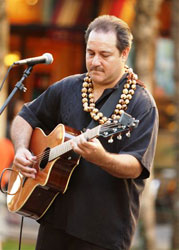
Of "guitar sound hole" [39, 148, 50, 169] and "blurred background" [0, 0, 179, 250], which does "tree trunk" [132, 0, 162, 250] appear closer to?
"blurred background" [0, 0, 179, 250]

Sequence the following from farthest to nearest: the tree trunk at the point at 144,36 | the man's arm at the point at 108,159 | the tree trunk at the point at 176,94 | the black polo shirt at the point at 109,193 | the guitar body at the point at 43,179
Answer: the tree trunk at the point at 176,94
the tree trunk at the point at 144,36
the guitar body at the point at 43,179
the black polo shirt at the point at 109,193
the man's arm at the point at 108,159

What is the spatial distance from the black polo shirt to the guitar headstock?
18 cm

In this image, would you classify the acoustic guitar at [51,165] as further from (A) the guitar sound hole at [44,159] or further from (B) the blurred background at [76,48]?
(B) the blurred background at [76,48]

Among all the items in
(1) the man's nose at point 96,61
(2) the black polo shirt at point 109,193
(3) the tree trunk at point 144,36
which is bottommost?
(2) the black polo shirt at point 109,193

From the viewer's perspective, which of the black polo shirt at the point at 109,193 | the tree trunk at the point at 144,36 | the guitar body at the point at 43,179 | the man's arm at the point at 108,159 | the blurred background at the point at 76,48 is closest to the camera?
the man's arm at the point at 108,159

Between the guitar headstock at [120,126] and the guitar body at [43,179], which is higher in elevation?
the guitar headstock at [120,126]

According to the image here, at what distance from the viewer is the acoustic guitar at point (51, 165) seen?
3.54 metres

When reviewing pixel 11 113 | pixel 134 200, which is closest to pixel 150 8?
pixel 11 113

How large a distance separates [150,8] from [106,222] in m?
4.34

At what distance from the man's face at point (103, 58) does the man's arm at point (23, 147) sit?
65 centimetres

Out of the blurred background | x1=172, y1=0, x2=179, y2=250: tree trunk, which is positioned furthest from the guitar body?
the blurred background

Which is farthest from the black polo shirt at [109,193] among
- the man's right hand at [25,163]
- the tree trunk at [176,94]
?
the tree trunk at [176,94]

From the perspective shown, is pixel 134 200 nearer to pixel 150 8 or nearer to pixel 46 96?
pixel 46 96

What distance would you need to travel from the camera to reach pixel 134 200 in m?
3.86
